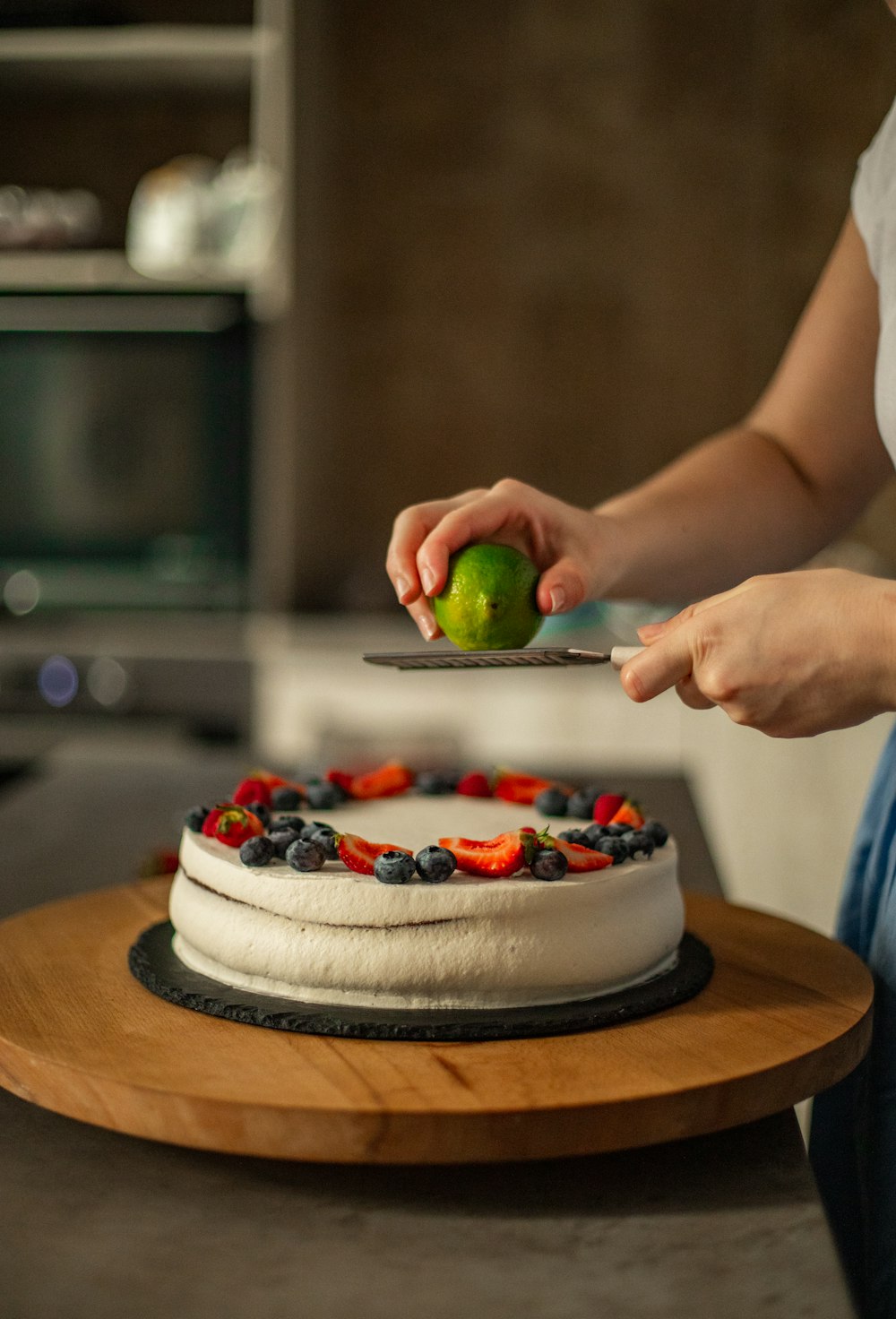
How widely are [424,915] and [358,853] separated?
0.21 feet

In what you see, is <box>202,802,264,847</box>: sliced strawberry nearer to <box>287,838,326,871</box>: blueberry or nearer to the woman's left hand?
<box>287,838,326,871</box>: blueberry

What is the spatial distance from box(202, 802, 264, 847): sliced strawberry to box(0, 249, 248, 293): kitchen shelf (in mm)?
2689

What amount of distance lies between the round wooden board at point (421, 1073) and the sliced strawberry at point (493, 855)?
0.41 ft

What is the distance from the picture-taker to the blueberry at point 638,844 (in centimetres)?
96

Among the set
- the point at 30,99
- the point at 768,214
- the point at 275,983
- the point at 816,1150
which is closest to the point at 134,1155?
the point at 275,983

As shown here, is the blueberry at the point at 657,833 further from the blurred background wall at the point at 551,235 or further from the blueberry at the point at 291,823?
the blurred background wall at the point at 551,235

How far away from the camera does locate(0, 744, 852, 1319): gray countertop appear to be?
0.60 metres

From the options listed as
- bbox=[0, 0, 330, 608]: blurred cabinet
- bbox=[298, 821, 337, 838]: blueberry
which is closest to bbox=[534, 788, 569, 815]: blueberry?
bbox=[298, 821, 337, 838]: blueberry

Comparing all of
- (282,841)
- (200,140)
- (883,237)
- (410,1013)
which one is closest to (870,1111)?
(410,1013)

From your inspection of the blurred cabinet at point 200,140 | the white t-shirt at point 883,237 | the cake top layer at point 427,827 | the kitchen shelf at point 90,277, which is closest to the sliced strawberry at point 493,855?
the cake top layer at point 427,827

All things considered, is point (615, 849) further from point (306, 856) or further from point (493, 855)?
point (306, 856)

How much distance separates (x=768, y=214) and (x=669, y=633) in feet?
10.5

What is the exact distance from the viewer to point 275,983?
2.94ft

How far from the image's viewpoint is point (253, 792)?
3.60ft
